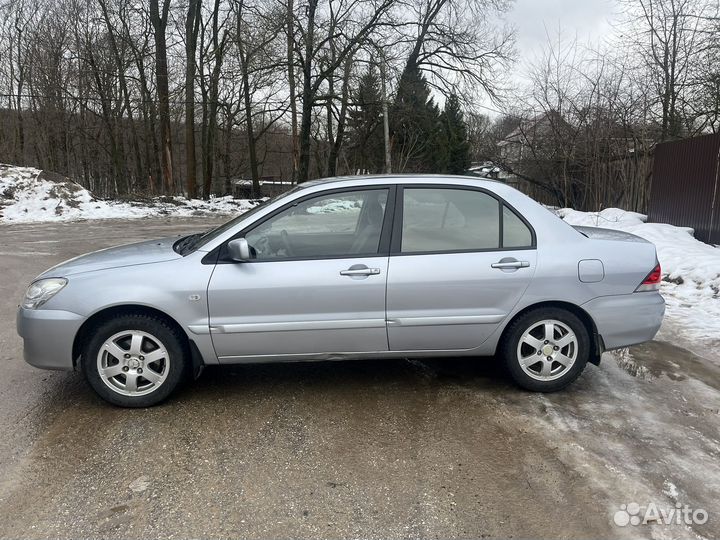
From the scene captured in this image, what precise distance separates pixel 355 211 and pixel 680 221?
1011 cm

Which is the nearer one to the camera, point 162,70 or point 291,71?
point 291,71

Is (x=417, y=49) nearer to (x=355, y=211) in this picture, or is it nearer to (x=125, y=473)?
(x=355, y=211)

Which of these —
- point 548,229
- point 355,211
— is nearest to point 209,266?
point 355,211

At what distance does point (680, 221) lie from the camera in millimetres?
11414

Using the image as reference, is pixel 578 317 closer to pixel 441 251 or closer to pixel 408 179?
pixel 441 251

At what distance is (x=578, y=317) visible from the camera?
397 centimetres

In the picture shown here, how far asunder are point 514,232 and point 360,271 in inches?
47.5

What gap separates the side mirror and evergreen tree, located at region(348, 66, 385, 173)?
22283 millimetres

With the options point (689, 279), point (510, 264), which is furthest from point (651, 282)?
point (689, 279)

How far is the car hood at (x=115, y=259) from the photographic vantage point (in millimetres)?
3740

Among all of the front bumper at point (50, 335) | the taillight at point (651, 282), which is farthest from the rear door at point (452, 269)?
the front bumper at point (50, 335)

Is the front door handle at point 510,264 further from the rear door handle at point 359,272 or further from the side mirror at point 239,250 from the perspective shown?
the side mirror at point 239,250
